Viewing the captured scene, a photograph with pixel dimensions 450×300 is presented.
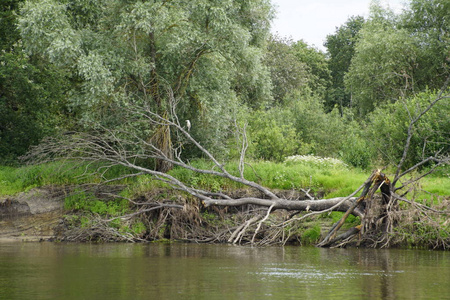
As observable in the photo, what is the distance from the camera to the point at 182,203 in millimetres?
19328

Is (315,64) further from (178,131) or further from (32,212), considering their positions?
(32,212)

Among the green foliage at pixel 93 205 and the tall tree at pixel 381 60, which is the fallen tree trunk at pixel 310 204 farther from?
the tall tree at pixel 381 60

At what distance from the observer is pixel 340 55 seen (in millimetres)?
66875

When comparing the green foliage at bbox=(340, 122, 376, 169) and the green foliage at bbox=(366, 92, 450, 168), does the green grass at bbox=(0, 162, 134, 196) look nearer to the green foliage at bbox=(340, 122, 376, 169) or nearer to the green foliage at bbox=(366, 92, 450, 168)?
the green foliage at bbox=(340, 122, 376, 169)

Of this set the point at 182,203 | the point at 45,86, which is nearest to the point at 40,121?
the point at 45,86

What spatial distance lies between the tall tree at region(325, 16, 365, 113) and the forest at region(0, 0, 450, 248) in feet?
105

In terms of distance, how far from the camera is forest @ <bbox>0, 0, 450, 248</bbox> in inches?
692

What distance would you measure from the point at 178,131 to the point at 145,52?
10.2 feet

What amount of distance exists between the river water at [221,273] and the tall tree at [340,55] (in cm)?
4666

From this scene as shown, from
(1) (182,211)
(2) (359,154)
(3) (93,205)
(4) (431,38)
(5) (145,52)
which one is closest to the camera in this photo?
(1) (182,211)

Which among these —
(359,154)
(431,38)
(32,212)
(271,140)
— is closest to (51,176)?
(32,212)

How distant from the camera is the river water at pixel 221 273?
8.98 meters

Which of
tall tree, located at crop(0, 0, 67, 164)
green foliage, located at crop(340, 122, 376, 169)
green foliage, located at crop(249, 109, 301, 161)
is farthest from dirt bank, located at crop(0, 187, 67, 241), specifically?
green foliage, located at crop(340, 122, 376, 169)

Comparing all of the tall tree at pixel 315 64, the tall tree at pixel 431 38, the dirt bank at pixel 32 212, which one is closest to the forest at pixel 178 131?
the dirt bank at pixel 32 212
